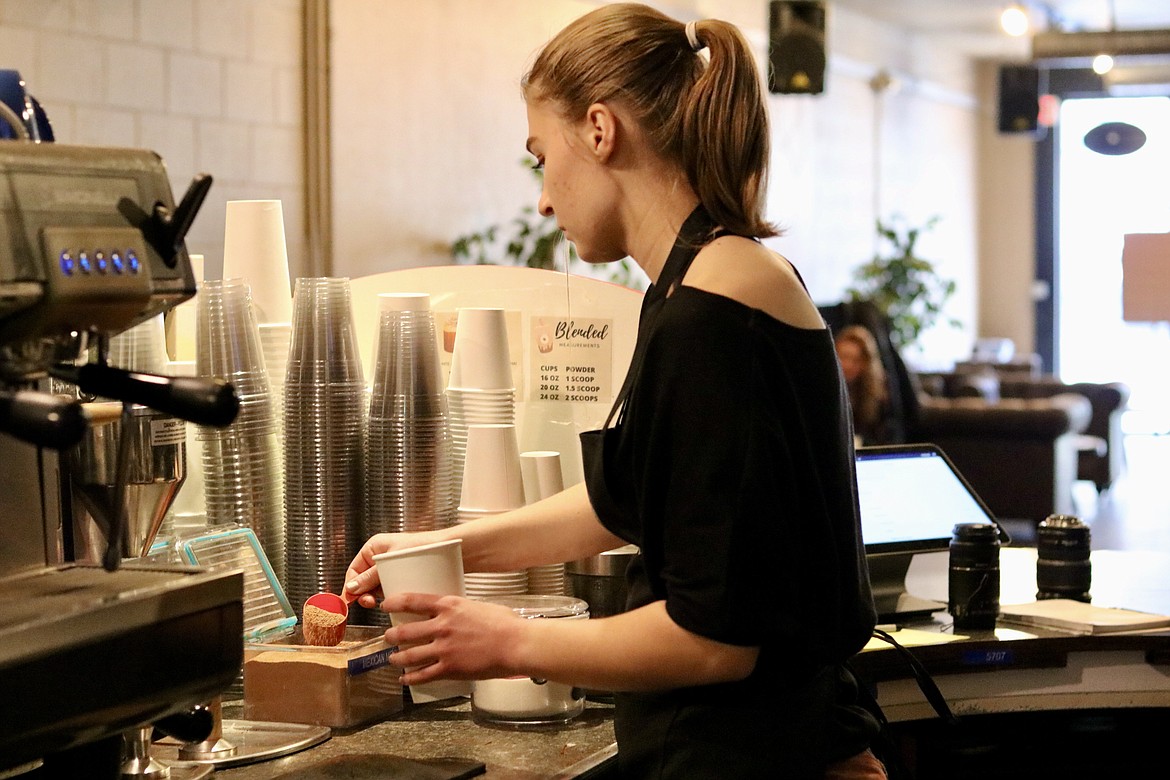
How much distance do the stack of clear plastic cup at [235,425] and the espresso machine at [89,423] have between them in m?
0.53

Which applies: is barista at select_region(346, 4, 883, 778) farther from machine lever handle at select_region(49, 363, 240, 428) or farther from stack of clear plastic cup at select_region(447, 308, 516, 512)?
stack of clear plastic cup at select_region(447, 308, 516, 512)

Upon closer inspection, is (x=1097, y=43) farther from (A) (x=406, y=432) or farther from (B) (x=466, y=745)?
(B) (x=466, y=745)

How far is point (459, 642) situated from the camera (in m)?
1.27

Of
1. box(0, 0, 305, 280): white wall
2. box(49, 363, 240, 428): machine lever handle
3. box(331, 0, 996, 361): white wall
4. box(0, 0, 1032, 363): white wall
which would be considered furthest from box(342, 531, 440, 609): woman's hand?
box(331, 0, 996, 361): white wall

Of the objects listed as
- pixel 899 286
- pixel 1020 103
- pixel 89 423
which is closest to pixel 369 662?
pixel 89 423

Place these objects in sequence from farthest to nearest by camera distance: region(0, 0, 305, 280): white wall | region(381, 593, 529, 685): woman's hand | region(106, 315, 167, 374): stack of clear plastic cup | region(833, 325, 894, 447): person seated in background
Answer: region(833, 325, 894, 447): person seated in background < region(0, 0, 305, 280): white wall < region(106, 315, 167, 374): stack of clear plastic cup < region(381, 593, 529, 685): woman's hand

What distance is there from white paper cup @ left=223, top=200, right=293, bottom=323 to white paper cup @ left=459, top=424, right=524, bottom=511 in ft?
1.22

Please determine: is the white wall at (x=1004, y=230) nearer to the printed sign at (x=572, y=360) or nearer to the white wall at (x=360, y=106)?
the white wall at (x=360, y=106)

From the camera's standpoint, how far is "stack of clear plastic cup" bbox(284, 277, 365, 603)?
180cm

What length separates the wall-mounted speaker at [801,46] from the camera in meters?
5.66

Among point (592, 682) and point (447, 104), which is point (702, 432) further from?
point (447, 104)

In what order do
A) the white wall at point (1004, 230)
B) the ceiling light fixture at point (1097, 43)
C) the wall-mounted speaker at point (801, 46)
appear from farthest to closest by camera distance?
the white wall at point (1004, 230), the ceiling light fixture at point (1097, 43), the wall-mounted speaker at point (801, 46)

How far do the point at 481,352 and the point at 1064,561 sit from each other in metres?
1.09

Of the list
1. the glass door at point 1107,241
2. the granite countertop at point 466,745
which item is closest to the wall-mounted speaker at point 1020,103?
the glass door at point 1107,241
